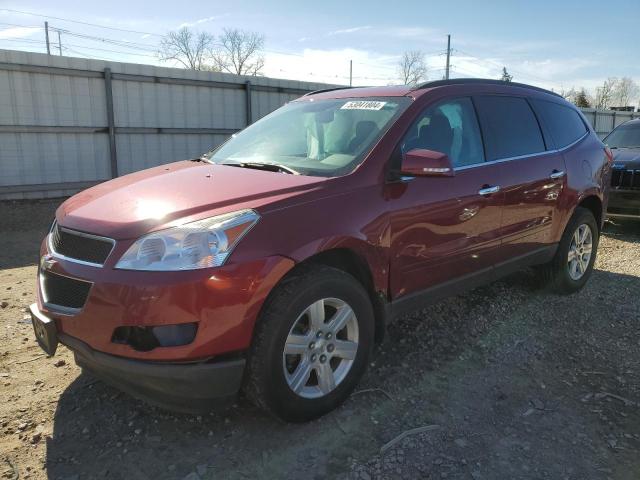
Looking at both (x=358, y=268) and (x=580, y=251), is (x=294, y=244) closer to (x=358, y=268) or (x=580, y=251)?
(x=358, y=268)

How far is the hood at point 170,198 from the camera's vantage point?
8.29 ft

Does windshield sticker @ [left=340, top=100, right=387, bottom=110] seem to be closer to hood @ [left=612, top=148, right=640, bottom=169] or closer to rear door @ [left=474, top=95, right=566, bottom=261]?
rear door @ [left=474, top=95, right=566, bottom=261]

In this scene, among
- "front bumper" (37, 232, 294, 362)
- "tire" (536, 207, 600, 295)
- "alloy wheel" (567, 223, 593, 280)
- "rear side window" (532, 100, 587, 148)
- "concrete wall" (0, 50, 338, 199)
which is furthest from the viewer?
"concrete wall" (0, 50, 338, 199)

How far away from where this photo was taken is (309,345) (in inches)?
108

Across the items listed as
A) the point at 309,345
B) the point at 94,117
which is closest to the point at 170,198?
the point at 309,345

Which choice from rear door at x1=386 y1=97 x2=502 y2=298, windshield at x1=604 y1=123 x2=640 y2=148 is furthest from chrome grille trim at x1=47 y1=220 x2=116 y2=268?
windshield at x1=604 y1=123 x2=640 y2=148

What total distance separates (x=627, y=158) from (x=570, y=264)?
12.2 feet

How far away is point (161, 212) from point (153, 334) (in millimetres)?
594

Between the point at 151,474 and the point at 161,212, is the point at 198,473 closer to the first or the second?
the point at 151,474

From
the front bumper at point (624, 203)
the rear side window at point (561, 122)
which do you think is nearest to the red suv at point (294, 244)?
the rear side window at point (561, 122)

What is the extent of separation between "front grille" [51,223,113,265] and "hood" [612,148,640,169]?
294 inches

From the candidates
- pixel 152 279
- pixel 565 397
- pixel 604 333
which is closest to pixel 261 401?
pixel 152 279

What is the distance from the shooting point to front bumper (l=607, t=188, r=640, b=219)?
738 cm

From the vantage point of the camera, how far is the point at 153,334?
2.38 m
